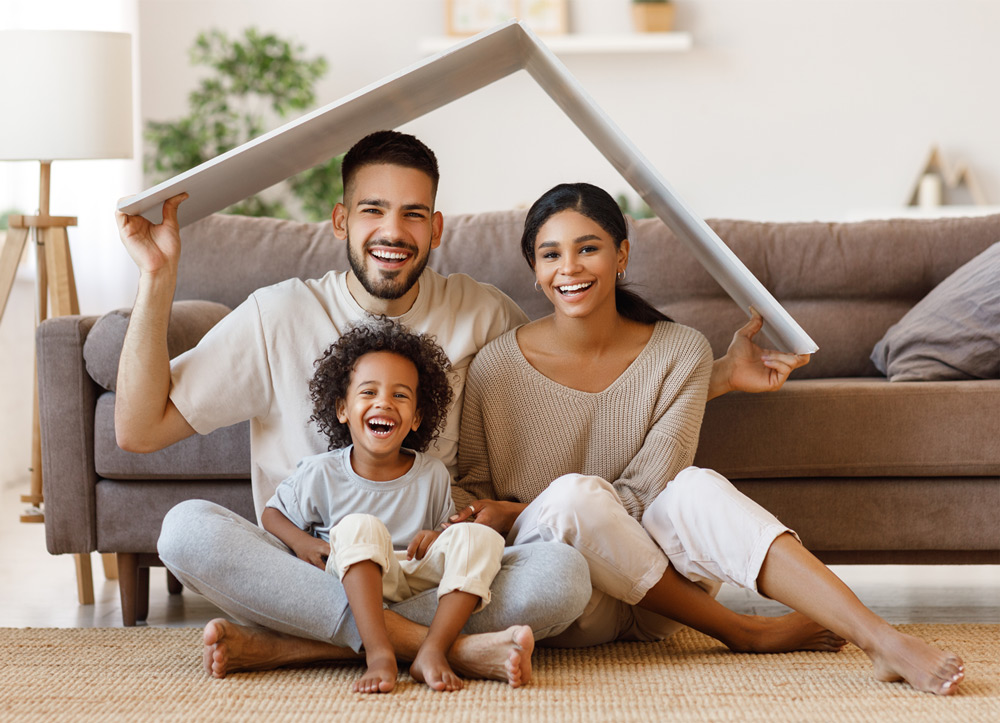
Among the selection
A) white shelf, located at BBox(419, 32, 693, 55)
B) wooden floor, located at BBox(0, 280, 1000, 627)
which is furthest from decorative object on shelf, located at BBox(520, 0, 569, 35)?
wooden floor, located at BBox(0, 280, 1000, 627)

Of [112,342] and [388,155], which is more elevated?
[388,155]

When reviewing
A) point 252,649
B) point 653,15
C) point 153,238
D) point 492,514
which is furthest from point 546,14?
point 252,649

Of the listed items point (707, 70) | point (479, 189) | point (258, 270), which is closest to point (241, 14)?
point (479, 189)

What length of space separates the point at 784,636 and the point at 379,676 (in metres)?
0.62

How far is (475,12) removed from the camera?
15.9 ft

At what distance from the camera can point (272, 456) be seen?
69.5 inches

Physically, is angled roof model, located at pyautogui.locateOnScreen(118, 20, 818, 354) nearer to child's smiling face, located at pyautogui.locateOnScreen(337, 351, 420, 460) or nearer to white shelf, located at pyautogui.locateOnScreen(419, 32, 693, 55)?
child's smiling face, located at pyautogui.locateOnScreen(337, 351, 420, 460)

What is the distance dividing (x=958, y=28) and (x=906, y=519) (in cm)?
361

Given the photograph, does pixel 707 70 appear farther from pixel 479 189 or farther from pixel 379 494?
pixel 379 494

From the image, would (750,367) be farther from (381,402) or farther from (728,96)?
(728,96)

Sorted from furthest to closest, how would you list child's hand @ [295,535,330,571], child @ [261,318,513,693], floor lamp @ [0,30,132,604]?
floor lamp @ [0,30,132,604] < child's hand @ [295,535,330,571] < child @ [261,318,513,693]

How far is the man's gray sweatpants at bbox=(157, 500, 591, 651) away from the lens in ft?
4.77

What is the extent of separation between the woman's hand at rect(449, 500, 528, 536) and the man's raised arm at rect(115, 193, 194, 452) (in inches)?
20.1

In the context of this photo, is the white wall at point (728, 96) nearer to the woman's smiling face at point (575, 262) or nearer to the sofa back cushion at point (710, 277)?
the sofa back cushion at point (710, 277)
